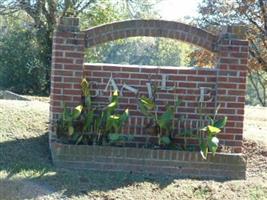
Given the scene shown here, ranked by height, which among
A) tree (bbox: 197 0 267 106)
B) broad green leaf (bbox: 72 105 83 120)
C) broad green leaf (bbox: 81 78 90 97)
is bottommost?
broad green leaf (bbox: 72 105 83 120)

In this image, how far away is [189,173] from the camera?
7.02 m

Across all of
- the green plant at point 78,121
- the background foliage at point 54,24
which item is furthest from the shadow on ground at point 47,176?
the background foliage at point 54,24

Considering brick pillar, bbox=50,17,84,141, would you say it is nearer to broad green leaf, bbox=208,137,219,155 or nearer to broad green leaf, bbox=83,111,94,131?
broad green leaf, bbox=83,111,94,131

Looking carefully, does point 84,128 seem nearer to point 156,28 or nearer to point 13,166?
point 13,166

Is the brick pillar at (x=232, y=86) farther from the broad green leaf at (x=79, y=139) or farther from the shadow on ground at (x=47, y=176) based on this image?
the broad green leaf at (x=79, y=139)

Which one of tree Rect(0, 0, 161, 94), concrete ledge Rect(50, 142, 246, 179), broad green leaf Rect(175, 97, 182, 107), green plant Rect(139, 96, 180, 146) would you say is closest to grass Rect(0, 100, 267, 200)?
concrete ledge Rect(50, 142, 246, 179)

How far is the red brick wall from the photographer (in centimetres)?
723

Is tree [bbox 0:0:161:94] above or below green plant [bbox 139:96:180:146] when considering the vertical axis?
above

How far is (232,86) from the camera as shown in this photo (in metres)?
7.32

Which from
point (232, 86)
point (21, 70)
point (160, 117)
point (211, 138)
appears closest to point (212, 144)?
point (211, 138)

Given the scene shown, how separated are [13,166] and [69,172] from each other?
65 centimetres

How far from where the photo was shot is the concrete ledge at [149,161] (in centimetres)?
692

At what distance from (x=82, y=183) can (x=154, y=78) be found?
5.61 ft

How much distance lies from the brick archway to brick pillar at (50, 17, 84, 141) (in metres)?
0.31
